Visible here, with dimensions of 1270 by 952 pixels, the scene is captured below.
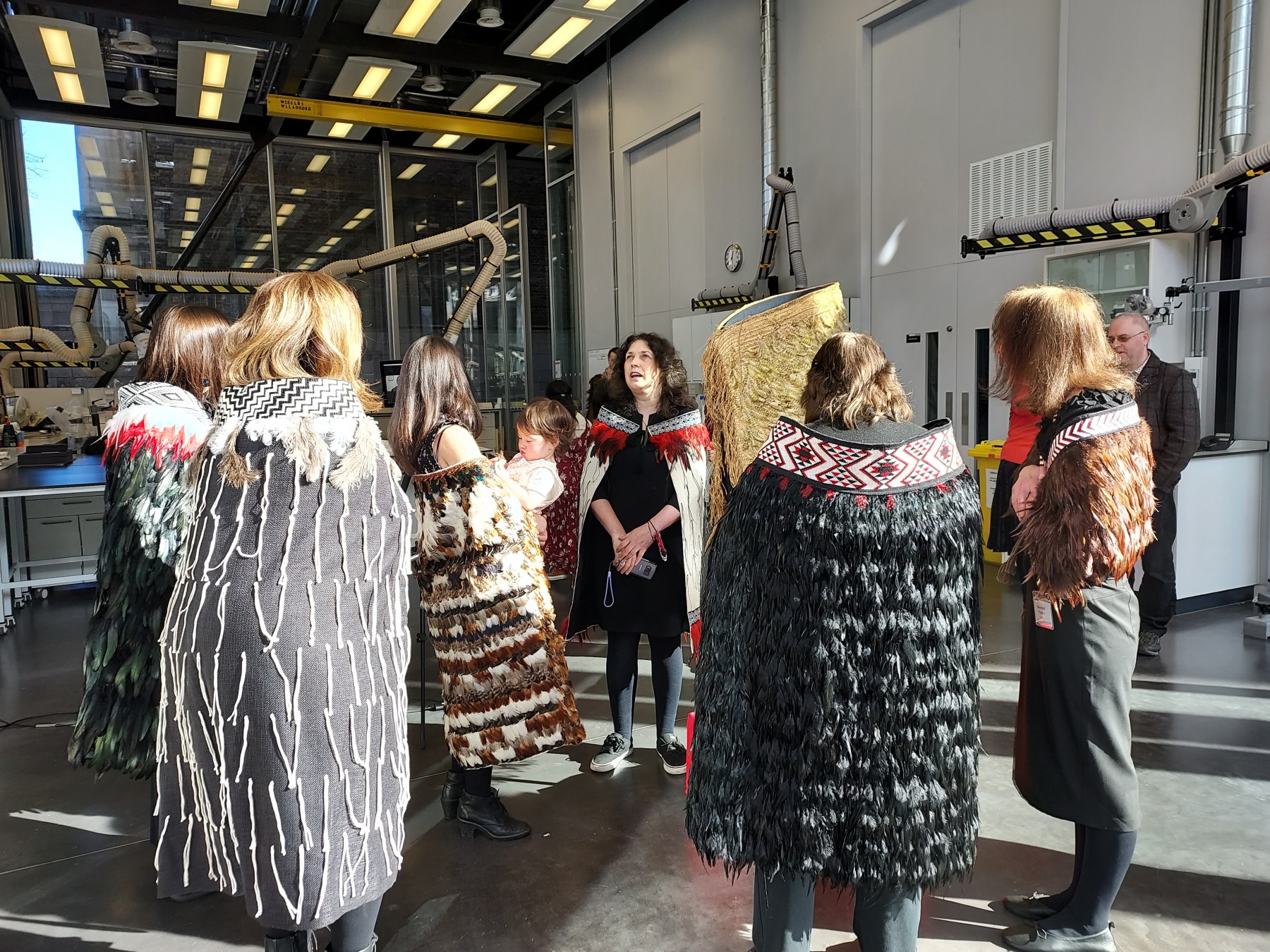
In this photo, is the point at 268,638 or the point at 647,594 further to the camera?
the point at 647,594

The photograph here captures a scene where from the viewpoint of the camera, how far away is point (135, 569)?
224 centimetres

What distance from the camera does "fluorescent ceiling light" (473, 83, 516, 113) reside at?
33.0 feet

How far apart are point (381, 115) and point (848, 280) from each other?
7.05 metres

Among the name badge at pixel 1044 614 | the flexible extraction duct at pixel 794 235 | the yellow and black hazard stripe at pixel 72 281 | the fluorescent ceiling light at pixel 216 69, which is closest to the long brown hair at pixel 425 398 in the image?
the name badge at pixel 1044 614

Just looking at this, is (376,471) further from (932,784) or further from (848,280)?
(848,280)

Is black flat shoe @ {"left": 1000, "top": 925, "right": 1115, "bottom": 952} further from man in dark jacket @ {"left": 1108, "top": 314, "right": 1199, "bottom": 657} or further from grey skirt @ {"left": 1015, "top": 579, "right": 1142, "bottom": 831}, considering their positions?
man in dark jacket @ {"left": 1108, "top": 314, "right": 1199, "bottom": 657}

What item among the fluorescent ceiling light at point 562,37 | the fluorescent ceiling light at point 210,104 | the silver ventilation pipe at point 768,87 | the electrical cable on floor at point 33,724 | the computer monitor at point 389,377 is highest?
the fluorescent ceiling light at point 562,37

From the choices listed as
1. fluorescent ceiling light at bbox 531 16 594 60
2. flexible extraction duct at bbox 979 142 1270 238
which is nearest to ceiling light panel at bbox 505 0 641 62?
fluorescent ceiling light at bbox 531 16 594 60

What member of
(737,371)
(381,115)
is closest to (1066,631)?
(737,371)

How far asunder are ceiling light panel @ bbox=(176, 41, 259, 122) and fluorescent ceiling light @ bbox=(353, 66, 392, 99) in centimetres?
111

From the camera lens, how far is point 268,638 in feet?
4.59

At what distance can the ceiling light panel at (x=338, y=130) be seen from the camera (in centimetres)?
1192

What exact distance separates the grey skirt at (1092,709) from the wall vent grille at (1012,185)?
4653mm

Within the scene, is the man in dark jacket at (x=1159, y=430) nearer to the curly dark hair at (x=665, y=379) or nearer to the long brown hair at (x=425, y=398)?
the curly dark hair at (x=665, y=379)
